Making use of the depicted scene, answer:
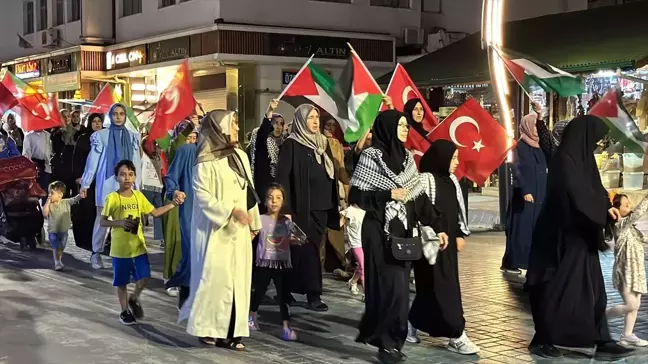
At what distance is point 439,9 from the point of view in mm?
25875

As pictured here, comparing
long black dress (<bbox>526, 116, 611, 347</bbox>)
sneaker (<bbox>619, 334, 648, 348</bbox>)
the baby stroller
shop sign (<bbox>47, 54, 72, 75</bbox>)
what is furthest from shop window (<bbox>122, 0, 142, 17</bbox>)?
sneaker (<bbox>619, 334, 648, 348</bbox>)

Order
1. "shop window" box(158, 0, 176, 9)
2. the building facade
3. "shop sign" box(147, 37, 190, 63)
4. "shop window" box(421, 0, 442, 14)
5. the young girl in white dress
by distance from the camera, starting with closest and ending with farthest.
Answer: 1. the young girl in white dress
2. the building facade
3. "shop sign" box(147, 37, 190, 63)
4. "shop window" box(158, 0, 176, 9)
5. "shop window" box(421, 0, 442, 14)

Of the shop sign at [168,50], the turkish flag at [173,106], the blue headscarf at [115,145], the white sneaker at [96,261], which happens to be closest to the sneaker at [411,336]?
the turkish flag at [173,106]

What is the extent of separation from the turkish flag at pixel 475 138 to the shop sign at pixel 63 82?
840 inches

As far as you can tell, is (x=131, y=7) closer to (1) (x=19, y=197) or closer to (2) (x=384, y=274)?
(1) (x=19, y=197)

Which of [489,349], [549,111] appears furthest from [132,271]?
[549,111]

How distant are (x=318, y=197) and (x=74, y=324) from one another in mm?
2506

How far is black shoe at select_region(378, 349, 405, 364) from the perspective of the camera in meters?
6.25

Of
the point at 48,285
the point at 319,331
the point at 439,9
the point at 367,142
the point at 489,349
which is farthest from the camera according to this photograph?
the point at 439,9

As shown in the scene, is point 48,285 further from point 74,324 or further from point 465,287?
point 465,287

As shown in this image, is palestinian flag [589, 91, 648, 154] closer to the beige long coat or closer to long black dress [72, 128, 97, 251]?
the beige long coat

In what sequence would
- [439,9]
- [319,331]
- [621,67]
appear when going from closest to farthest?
[319,331] → [621,67] → [439,9]

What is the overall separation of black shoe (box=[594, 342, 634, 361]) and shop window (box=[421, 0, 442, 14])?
1998cm

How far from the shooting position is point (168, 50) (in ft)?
77.2
